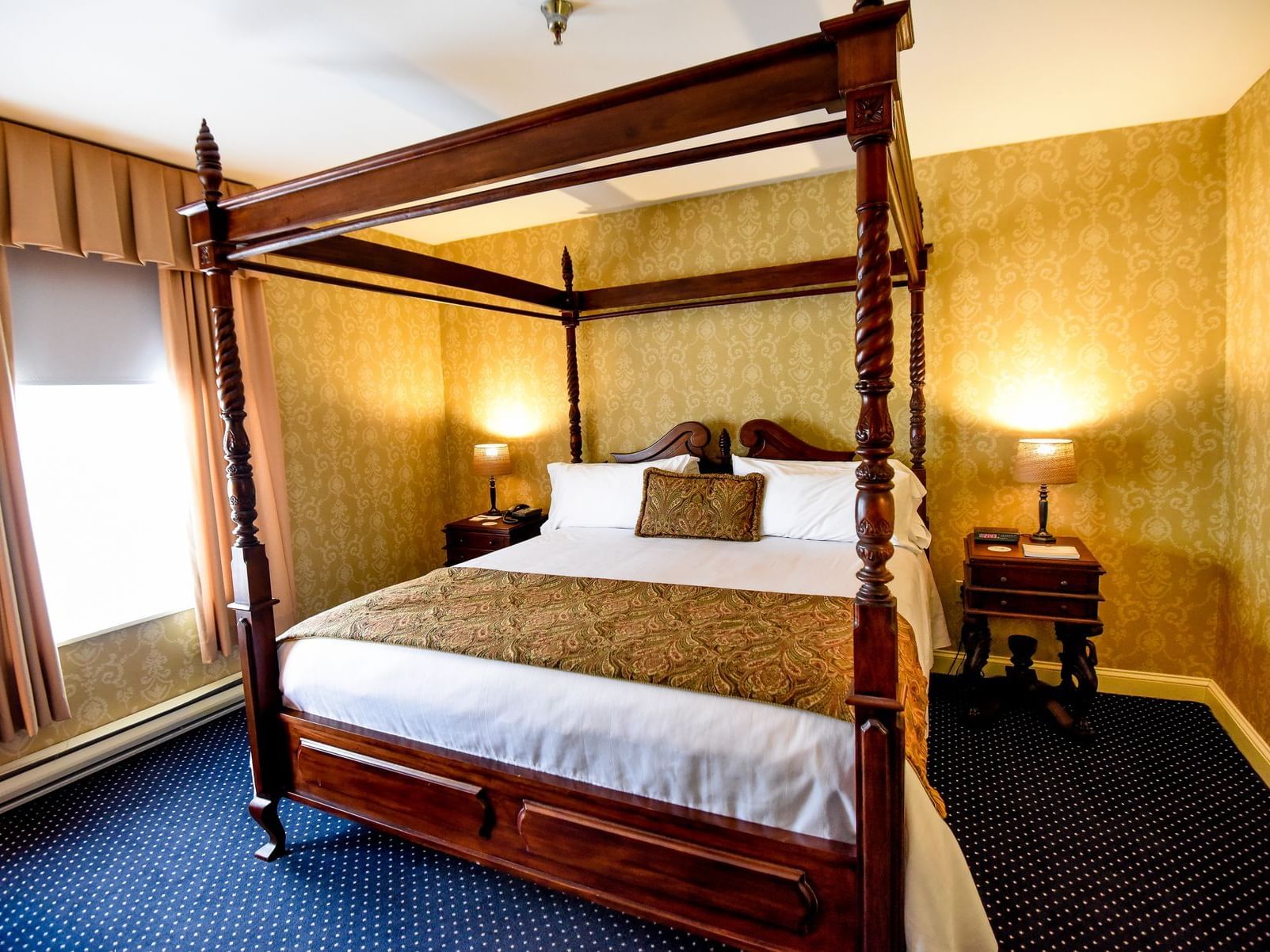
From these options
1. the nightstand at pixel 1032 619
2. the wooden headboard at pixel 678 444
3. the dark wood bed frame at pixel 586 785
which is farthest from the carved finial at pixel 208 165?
→ the nightstand at pixel 1032 619

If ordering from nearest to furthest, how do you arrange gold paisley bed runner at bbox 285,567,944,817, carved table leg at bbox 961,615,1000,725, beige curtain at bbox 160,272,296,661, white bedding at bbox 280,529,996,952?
white bedding at bbox 280,529,996,952 → gold paisley bed runner at bbox 285,567,944,817 → carved table leg at bbox 961,615,1000,725 → beige curtain at bbox 160,272,296,661

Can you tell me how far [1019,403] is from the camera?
9.90ft

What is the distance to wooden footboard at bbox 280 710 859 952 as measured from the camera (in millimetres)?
1394

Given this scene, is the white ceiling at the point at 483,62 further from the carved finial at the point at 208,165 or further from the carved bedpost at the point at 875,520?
the carved bedpost at the point at 875,520

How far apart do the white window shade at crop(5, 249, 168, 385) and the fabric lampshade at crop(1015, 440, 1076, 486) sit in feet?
12.4

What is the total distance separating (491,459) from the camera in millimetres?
3902

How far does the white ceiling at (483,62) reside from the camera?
189cm

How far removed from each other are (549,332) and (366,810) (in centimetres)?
285

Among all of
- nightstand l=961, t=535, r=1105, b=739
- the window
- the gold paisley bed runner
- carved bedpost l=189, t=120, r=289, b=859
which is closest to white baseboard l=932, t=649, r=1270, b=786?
nightstand l=961, t=535, r=1105, b=739

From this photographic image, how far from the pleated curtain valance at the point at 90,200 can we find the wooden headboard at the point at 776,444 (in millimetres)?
2735

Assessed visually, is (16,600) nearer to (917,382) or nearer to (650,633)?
(650,633)

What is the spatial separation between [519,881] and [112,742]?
1985mm

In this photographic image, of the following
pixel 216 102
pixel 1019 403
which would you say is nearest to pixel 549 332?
pixel 216 102

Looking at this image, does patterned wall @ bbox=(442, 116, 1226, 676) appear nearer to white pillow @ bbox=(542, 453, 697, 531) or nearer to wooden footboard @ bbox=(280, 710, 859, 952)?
white pillow @ bbox=(542, 453, 697, 531)
